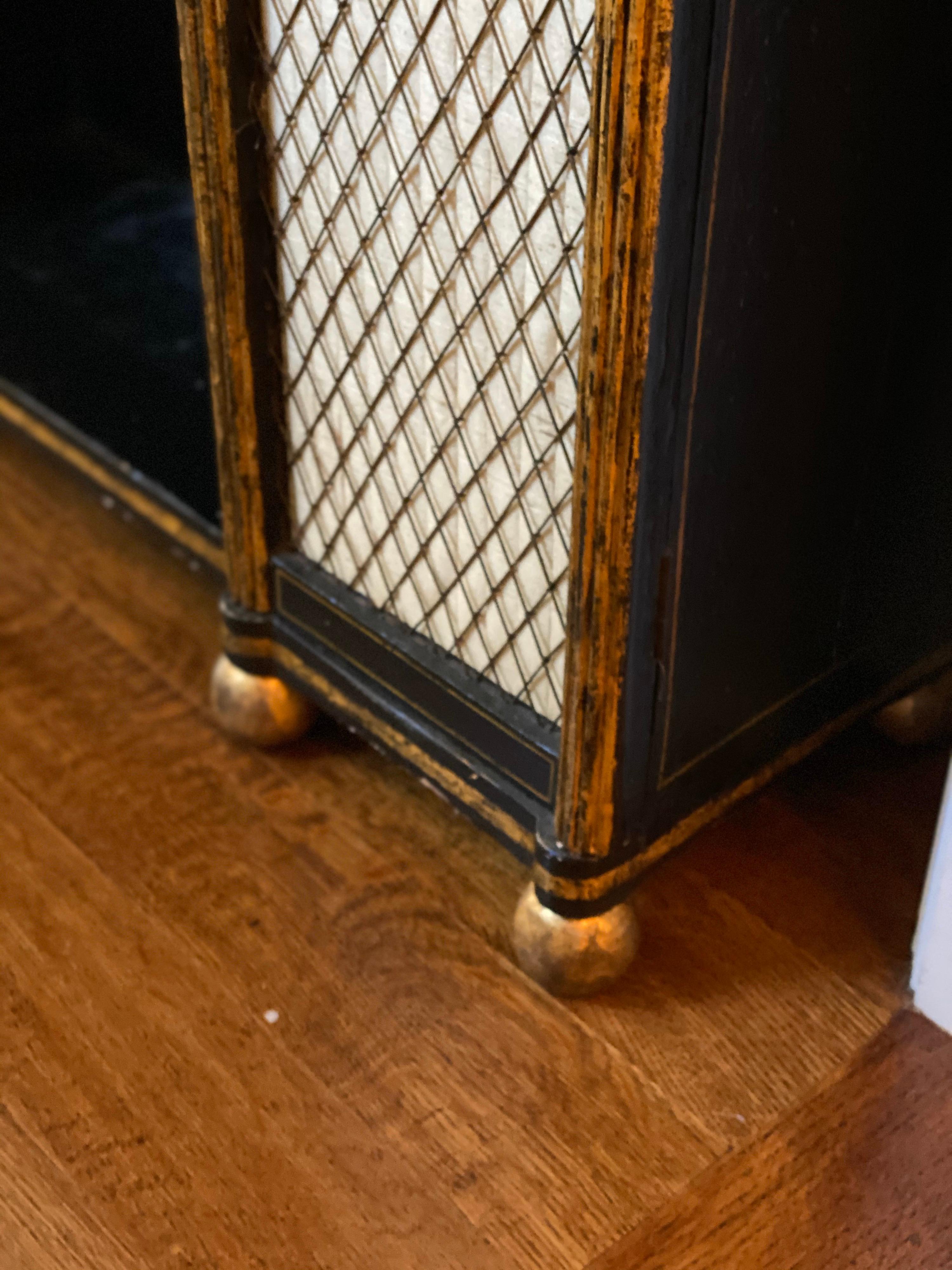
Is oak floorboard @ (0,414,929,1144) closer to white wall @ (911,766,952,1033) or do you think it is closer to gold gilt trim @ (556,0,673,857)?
white wall @ (911,766,952,1033)

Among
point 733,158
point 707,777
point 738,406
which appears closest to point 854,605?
point 707,777

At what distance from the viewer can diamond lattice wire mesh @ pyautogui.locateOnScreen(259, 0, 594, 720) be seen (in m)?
0.87

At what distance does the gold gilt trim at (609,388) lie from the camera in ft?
2.52

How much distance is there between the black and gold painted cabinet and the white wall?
0.17 m

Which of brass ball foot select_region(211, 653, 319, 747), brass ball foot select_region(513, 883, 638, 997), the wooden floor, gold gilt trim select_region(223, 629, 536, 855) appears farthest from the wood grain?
brass ball foot select_region(211, 653, 319, 747)

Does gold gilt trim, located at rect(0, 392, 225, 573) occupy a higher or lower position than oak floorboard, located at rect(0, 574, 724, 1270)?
higher

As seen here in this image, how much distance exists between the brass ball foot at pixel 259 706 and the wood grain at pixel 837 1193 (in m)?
0.55

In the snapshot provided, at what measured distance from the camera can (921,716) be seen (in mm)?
1327

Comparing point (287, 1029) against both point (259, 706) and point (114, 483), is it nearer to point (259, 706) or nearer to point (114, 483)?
point (259, 706)

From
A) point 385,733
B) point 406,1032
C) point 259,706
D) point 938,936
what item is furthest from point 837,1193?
point 259,706

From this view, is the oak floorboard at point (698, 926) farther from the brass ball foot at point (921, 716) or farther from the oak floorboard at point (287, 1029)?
the brass ball foot at point (921, 716)

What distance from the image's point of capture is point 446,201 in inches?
36.8

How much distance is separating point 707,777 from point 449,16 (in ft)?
1.88

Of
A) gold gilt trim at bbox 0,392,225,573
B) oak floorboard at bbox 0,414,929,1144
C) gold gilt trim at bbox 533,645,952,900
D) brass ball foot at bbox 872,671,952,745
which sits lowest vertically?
oak floorboard at bbox 0,414,929,1144
